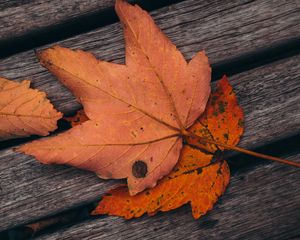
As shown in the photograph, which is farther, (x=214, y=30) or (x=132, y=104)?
(x=214, y=30)

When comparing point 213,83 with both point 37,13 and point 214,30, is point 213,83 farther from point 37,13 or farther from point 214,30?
point 37,13

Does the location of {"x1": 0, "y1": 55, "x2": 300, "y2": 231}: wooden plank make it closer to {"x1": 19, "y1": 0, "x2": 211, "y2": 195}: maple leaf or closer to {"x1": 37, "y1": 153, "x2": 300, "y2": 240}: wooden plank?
{"x1": 37, "y1": 153, "x2": 300, "y2": 240}: wooden plank

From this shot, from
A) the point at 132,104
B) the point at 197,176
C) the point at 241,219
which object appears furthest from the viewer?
the point at 241,219

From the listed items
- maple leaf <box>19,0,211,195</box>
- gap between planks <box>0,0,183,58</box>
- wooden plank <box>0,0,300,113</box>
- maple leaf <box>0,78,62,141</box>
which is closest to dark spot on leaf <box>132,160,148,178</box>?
maple leaf <box>19,0,211,195</box>

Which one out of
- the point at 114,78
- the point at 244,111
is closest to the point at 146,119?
the point at 114,78

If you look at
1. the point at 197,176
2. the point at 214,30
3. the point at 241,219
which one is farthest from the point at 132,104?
the point at 241,219

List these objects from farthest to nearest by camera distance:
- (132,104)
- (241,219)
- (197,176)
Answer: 1. (241,219)
2. (197,176)
3. (132,104)
